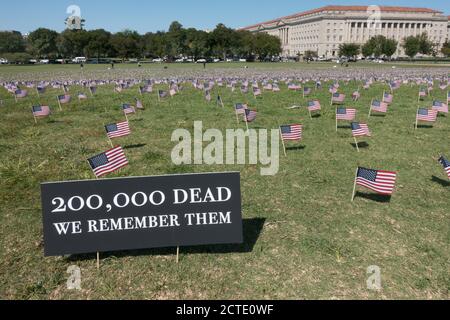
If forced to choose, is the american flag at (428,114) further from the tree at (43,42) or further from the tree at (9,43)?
the tree at (9,43)

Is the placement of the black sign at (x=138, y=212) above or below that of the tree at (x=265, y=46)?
below

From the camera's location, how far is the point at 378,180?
24.6ft

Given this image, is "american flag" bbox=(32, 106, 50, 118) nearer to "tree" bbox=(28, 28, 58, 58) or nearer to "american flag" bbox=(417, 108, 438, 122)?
"american flag" bbox=(417, 108, 438, 122)

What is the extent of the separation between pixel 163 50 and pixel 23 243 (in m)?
125

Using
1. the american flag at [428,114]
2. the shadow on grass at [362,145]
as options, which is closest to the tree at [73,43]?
the american flag at [428,114]

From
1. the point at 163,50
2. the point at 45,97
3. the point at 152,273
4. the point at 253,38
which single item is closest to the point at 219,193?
the point at 152,273

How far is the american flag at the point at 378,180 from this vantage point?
7.36m

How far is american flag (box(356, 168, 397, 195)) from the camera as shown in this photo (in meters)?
7.36

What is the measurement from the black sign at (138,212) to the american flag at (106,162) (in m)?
2.52

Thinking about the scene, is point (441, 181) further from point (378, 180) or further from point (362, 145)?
point (362, 145)

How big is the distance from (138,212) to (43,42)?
12892 centimetres

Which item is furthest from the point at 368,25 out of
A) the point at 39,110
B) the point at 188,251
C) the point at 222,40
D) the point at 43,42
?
the point at 188,251

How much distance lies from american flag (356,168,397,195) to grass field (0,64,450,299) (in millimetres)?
531

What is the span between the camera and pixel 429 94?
2583cm
